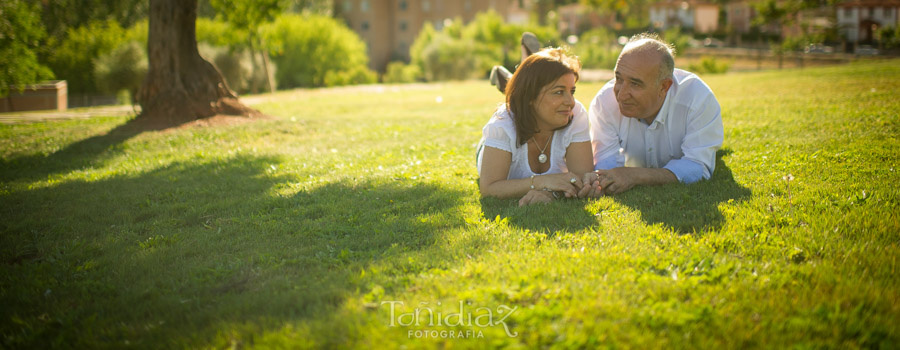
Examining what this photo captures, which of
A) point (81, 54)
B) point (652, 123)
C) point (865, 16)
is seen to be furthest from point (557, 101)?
point (865, 16)

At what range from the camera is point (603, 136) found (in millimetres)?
5301

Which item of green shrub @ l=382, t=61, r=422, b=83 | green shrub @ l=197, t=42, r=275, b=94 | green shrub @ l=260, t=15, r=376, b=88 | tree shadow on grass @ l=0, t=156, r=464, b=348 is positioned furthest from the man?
green shrub @ l=260, t=15, r=376, b=88

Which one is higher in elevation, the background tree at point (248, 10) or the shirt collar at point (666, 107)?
the background tree at point (248, 10)

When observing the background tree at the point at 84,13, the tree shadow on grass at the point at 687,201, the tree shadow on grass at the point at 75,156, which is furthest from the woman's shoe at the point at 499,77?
the background tree at the point at 84,13

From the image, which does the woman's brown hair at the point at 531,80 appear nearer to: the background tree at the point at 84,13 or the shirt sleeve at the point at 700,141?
the shirt sleeve at the point at 700,141

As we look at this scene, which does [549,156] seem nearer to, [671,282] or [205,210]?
[671,282]

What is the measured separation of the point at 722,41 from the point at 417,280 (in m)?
61.0

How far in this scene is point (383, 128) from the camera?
34.8ft

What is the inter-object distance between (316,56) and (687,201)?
47976 mm

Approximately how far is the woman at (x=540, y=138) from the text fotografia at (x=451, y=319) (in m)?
1.89

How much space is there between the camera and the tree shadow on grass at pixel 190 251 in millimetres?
2836

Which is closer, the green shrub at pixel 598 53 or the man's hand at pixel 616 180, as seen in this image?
the man's hand at pixel 616 180

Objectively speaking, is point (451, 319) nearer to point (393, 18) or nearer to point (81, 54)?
point (81, 54)

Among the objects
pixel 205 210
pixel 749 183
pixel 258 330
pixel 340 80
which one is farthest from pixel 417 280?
pixel 340 80
